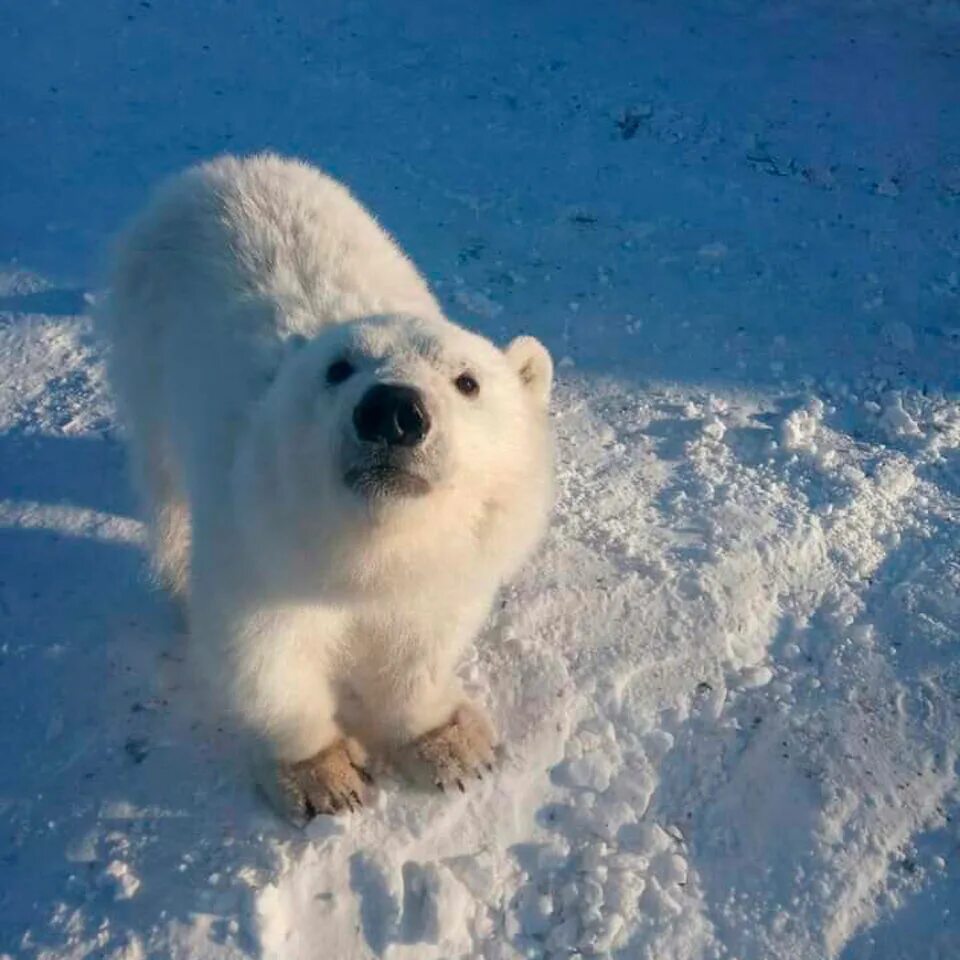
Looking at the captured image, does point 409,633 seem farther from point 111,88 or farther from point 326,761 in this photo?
point 111,88

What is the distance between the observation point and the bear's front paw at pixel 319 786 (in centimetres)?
263

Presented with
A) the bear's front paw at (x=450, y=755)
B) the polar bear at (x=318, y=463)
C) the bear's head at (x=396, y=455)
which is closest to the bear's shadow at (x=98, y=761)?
the polar bear at (x=318, y=463)

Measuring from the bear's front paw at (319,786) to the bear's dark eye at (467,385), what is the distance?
1164 millimetres

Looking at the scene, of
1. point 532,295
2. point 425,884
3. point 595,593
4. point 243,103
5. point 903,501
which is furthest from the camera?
point 243,103

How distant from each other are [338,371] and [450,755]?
48.4 inches

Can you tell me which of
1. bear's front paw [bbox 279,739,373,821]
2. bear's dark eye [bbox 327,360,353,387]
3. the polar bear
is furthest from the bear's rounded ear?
bear's front paw [bbox 279,739,373,821]

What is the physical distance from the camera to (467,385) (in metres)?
2.23

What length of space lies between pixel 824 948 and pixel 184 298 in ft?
8.35

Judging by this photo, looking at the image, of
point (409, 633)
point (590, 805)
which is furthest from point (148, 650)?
point (590, 805)

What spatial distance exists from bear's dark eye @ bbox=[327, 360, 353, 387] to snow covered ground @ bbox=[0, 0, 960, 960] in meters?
1.24

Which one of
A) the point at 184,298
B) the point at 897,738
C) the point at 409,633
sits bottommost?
the point at 897,738

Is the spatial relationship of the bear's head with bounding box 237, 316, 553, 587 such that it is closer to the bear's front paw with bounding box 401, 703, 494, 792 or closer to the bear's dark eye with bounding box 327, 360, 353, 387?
the bear's dark eye with bounding box 327, 360, 353, 387

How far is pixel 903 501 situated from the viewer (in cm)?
366

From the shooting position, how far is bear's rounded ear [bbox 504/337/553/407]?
2562mm
